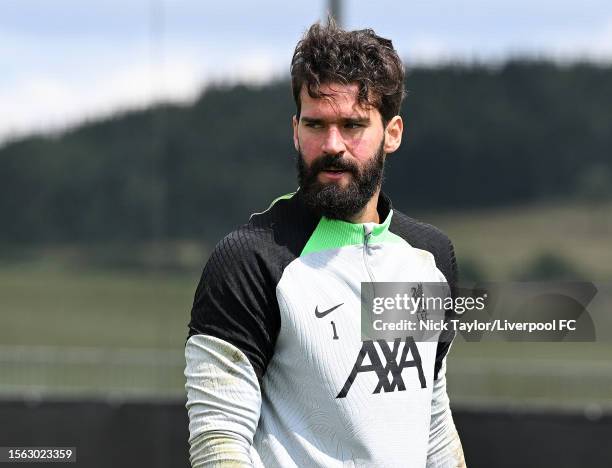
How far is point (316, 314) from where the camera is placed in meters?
2.20

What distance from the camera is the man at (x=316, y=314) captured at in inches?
84.7

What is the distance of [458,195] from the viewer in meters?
15.1

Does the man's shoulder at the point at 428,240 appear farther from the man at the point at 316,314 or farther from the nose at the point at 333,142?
the nose at the point at 333,142

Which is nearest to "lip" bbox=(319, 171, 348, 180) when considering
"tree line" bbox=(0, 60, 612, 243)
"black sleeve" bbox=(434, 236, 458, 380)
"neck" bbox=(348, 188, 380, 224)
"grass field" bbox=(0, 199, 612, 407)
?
"neck" bbox=(348, 188, 380, 224)

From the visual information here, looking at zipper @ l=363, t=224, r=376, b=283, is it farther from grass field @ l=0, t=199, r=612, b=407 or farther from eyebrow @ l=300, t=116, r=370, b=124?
grass field @ l=0, t=199, r=612, b=407

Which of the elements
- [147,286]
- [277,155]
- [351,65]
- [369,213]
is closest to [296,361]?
[369,213]

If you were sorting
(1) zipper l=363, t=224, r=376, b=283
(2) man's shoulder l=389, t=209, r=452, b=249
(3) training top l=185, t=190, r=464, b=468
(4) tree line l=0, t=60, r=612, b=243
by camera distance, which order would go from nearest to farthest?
1. (3) training top l=185, t=190, r=464, b=468
2. (1) zipper l=363, t=224, r=376, b=283
3. (2) man's shoulder l=389, t=209, r=452, b=249
4. (4) tree line l=0, t=60, r=612, b=243

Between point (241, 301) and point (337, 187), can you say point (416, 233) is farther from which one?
point (241, 301)

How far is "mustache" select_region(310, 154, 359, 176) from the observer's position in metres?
2.23

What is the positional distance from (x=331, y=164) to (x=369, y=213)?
171 mm

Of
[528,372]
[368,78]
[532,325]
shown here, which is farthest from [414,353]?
[528,372]

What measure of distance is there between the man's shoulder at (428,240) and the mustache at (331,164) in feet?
0.77

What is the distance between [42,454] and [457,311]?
3.12 m

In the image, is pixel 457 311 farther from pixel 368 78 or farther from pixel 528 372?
pixel 528 372
